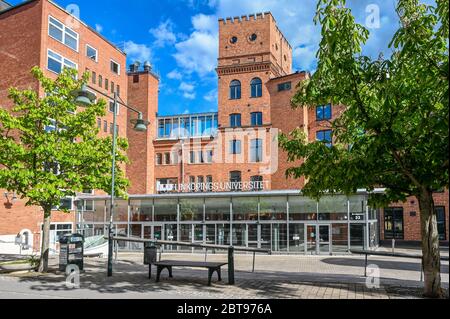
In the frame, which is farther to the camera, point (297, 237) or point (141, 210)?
point (141, 210)

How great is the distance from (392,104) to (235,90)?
33834 millimetres

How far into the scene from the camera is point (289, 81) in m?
39.3

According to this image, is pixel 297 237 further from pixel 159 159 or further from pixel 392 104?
pixel 392 104

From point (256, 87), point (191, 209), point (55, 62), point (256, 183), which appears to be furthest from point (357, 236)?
point (55, 62)

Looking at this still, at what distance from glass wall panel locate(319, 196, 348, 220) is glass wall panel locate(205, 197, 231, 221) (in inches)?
256

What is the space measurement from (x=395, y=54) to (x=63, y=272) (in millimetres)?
12368

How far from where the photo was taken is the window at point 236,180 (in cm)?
3971

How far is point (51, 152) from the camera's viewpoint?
15094 mm

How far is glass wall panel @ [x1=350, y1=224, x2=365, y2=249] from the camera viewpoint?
28.4m

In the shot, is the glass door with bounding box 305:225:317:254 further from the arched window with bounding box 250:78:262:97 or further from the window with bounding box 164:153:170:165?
the window with bounding box 164:153:170:165

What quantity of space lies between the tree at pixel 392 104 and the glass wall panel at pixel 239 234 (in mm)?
20572

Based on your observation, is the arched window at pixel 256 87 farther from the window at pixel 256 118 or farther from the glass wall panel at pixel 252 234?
the glass wall panel at pixel 252 234

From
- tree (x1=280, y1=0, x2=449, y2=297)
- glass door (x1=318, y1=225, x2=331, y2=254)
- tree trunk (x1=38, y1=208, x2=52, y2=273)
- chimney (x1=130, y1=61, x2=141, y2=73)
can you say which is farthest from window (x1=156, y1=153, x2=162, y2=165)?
tree (x1=280, y1=0, x2=449, y2=297)
